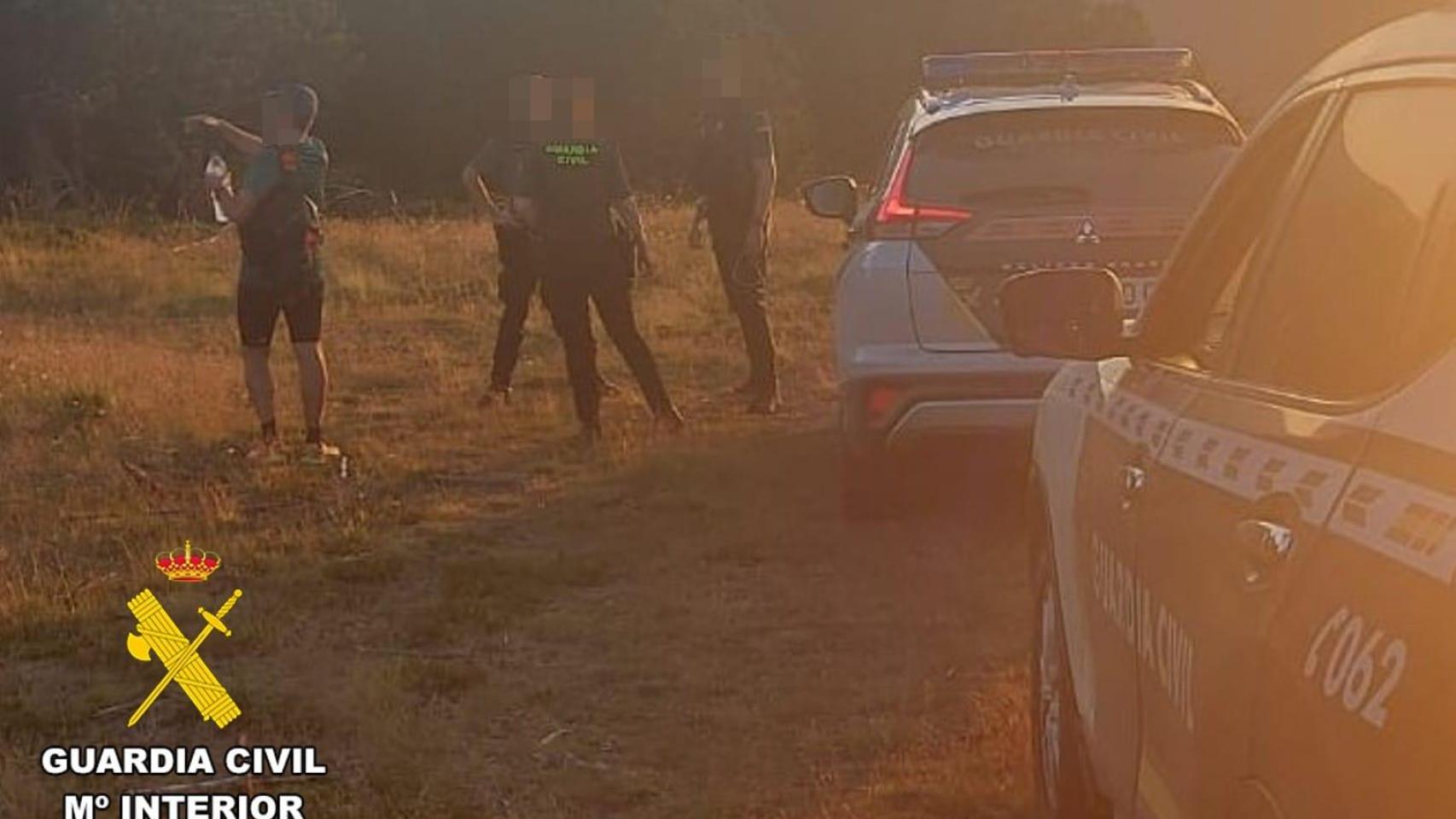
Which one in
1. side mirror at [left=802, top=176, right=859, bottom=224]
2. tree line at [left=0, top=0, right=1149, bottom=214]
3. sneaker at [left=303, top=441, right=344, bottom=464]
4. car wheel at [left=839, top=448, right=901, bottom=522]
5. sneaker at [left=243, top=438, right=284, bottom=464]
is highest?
side mirror at [left=802, top=176, right=859, bottom=224]

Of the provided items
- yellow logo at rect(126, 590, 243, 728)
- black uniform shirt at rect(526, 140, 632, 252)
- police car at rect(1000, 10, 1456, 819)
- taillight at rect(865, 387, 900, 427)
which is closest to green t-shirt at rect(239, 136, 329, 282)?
black uniform shirt at rect(526, 140, 632, 252)

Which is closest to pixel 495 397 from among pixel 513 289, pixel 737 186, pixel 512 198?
pixel 513 289

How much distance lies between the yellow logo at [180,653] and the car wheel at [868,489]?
2.23 metres

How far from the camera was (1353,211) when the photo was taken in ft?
9.37

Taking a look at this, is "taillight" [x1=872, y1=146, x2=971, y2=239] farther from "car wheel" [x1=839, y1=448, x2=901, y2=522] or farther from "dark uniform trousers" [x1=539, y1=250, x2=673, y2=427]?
"dark uniform trousers" [x1=539, y1=250, x2=673, y2=427]

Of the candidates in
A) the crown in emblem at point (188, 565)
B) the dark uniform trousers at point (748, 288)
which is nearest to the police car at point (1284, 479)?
the crown in emblem at point (188, 565)

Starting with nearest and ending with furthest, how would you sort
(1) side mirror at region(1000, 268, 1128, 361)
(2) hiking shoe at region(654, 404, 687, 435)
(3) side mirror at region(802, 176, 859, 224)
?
(1) side mirror at region(1000, 268, 1128, 361)
(3) side mirror at region(802, 176, 859, 224)
(2) hiking shoe at region(654, 404, 687, 435)

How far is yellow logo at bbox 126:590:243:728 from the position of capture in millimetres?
5910

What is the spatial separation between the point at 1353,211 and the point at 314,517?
240 inches

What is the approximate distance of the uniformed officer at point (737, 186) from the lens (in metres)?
10.8

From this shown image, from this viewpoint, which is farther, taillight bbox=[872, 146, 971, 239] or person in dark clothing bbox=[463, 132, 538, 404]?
person in dark clothing bbox=[463, 132, 538, 404]

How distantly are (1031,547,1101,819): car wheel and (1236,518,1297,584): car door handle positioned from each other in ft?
5.14

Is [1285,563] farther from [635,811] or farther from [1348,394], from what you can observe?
[635,811]

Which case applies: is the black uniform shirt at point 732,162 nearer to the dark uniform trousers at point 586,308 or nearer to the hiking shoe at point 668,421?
the dark uniform trousers at point 586,308
